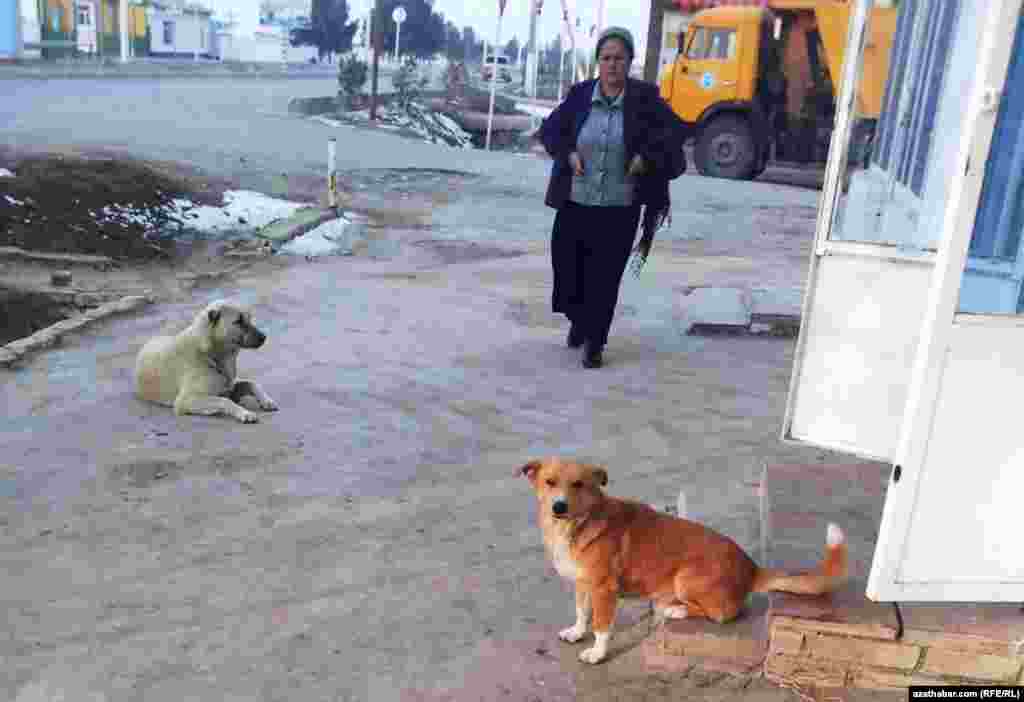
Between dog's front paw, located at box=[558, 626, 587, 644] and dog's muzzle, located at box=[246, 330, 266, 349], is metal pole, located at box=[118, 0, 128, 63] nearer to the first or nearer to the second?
dog's muzzle, located at box=[246, 330, 266, 349]

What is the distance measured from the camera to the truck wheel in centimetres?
1923

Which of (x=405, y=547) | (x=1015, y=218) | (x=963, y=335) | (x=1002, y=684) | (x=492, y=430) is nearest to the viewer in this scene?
(x=963, y=335)

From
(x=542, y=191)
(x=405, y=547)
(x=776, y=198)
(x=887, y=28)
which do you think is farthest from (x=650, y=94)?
(x=776, y=198)

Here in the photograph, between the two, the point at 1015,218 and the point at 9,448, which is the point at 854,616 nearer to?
the point at 1015,218

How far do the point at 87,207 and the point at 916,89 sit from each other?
27.2ft

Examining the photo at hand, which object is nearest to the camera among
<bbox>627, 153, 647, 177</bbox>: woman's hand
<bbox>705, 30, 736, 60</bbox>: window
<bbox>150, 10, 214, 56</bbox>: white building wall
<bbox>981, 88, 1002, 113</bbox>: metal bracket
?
<bbox>981, 88, 1002, 113</bbox>: metal bracket

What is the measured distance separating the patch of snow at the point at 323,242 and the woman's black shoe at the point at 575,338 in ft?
14.2

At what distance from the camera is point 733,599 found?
284 cm

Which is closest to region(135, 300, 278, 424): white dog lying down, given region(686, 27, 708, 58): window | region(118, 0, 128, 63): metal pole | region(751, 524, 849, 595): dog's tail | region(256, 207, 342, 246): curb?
region(751, 524, 849, 595): dog's tail

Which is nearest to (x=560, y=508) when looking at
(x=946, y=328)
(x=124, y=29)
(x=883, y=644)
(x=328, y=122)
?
(x=883, y=644)

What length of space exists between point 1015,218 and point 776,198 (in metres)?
12.9

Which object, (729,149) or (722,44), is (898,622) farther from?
(722,44)

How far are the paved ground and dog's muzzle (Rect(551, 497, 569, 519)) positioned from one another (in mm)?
538

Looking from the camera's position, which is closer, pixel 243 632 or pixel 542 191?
pixel 243 632
